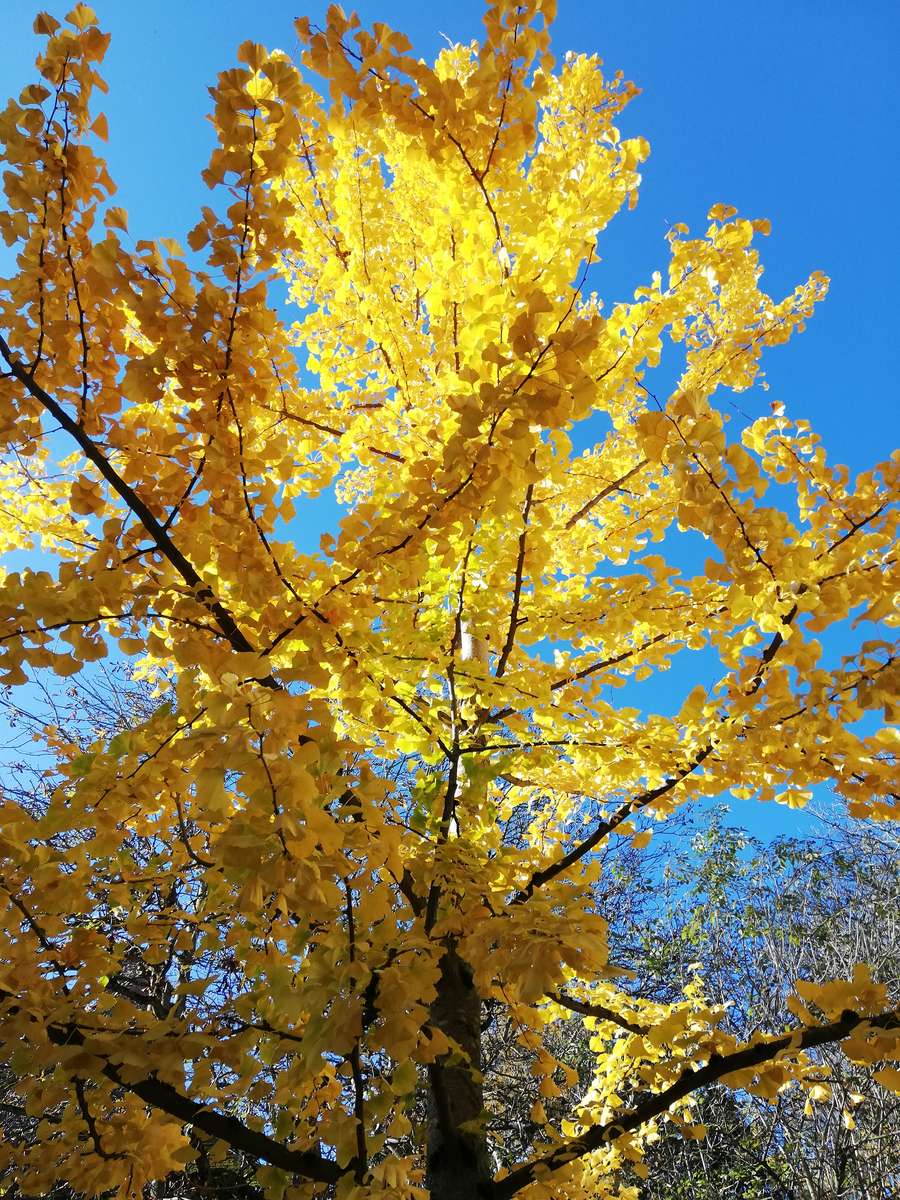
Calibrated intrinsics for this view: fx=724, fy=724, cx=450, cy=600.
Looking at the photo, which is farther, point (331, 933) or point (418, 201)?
point (418, 201)

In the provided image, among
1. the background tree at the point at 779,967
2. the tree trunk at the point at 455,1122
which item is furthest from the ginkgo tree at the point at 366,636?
the background tree at the point at 779,967

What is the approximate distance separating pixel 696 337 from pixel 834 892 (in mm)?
8289

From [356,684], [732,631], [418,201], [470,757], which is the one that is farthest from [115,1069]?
[418,201]

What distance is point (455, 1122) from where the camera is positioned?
2105 mm

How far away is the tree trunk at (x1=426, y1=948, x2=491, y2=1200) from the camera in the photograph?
79.0 inches

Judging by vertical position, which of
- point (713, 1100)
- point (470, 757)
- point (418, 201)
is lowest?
point (713, 1100)

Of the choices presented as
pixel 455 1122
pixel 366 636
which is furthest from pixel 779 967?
pixel 366 636

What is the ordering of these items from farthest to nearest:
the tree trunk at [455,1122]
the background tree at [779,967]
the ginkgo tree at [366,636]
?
the background tree at [779,967] < the tree trunk at [455,1122] < the ginkgo tree at [366,636]

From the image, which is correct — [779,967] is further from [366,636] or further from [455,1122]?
[366,636]

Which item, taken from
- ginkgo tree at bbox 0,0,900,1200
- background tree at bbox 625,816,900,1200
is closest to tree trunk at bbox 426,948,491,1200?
ginkgo tree at bbox 0,0,900,1200

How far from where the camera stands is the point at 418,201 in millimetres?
3514

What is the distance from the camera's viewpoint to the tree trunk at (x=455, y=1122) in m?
2.01

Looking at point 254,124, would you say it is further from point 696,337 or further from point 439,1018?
point 696,337

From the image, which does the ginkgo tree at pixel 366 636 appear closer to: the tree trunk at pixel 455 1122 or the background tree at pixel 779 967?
the tree trunk at pixel 455 1122
